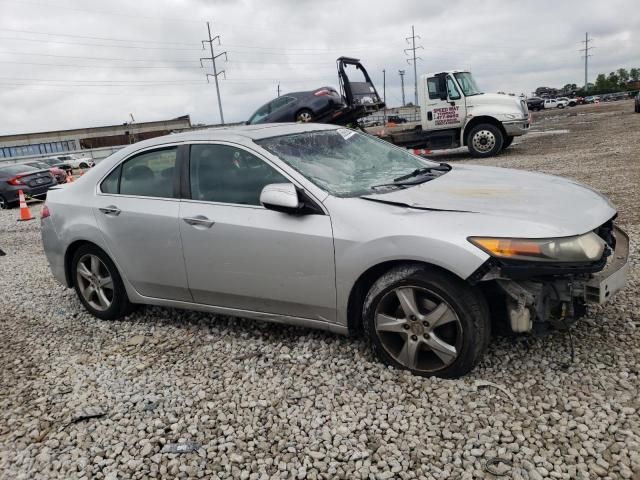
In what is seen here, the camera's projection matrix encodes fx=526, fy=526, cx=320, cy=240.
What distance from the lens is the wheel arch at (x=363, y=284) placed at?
3.00 m

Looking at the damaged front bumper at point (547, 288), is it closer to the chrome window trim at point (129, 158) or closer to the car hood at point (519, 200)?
the car hood at point (519, 200)

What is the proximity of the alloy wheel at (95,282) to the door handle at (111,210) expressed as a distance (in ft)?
1.41

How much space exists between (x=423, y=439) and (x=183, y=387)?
1.57 m

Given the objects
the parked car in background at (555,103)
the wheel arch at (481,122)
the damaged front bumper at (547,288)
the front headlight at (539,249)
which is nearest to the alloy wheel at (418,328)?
the damaged front bumper at (547,288)

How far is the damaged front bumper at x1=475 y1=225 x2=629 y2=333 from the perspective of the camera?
107 inches

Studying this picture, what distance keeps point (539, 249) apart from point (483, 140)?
12.7 metres

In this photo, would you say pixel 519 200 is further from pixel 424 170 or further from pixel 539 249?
pixel 424 170

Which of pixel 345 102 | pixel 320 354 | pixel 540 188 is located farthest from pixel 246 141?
pixel 345 102

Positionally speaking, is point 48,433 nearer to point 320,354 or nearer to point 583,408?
point 320,354

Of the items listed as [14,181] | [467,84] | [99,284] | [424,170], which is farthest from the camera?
[14,181]

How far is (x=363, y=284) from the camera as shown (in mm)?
3230

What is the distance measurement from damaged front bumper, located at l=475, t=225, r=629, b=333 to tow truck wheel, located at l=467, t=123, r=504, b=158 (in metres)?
12.2


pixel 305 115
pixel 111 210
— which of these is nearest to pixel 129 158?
pixel 111 210

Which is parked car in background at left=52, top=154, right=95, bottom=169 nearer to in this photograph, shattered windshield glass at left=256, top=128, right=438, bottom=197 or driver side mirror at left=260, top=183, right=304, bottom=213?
shattered windshield glass at left=256, top=128, right=438, bottom=197
